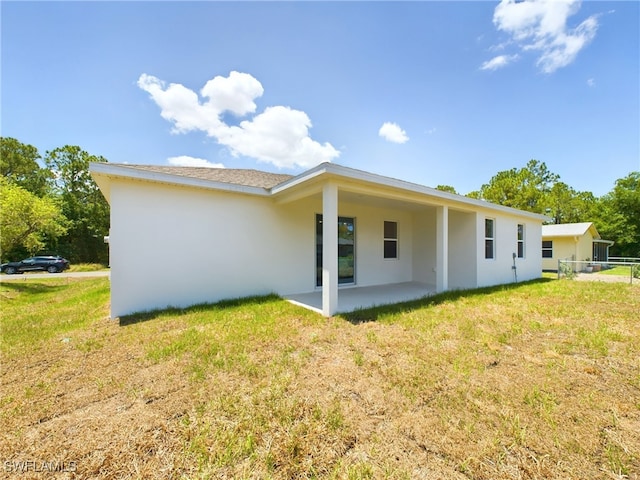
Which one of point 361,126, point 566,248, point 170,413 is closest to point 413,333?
point 170,413

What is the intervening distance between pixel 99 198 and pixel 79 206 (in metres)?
1.99

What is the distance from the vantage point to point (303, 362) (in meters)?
3.11

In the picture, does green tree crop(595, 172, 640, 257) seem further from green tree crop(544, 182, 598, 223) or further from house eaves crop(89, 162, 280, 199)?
house eaves crop(89, 162, 280, 199)

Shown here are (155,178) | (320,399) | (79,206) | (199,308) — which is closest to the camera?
(320,399)

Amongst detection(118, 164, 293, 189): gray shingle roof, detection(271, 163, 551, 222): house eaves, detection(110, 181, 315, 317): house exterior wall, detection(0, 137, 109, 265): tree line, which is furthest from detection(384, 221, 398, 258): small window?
detection(0, 137, 109, 265): tree line

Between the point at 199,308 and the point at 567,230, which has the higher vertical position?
the point at 567,230

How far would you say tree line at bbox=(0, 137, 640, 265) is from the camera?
2241 cm

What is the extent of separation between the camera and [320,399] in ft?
7.83

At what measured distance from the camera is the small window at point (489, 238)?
8.88m

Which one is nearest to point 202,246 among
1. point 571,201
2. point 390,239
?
point 390,239

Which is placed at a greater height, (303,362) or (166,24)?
(166,24)

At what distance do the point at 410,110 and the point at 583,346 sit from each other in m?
7.67

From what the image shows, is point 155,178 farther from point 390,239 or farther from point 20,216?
point 20,216

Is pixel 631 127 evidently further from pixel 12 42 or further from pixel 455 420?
pixel 12 42
